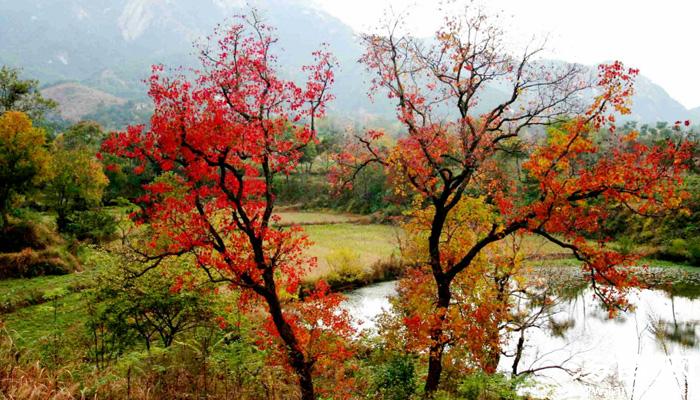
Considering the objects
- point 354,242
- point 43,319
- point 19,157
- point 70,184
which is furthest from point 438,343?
point 70,184

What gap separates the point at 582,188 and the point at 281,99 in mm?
7752

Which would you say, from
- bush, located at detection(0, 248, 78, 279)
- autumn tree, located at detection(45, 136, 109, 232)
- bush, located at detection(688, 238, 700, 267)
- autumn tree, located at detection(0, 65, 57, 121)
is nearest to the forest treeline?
bush, located at detection(0, 248, 78, 279)

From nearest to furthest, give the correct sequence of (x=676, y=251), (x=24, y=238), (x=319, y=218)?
(x=24, y=238), (x=676, y=251), (x=319, y=218)

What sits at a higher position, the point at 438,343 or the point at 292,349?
the point at 438,343

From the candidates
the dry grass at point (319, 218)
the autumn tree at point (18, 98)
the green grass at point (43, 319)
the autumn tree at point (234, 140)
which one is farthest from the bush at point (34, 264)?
the dry grass at point (319, 218)

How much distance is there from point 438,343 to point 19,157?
3063 centimetres

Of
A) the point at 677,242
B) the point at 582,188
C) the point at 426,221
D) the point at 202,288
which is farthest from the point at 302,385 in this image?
the point at 677,242

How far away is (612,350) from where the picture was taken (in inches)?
810

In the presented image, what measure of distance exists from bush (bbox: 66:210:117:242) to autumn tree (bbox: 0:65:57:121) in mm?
14237

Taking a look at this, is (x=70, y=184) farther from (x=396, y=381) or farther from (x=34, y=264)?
(x=396, y=381)

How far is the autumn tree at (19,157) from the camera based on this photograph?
1199 inches

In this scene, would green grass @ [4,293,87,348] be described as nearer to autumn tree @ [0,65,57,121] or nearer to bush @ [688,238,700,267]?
autumn tree @ [0,65,57,121]

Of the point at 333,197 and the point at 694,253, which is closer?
the point at 333,197

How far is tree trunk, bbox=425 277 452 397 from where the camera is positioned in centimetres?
1316
